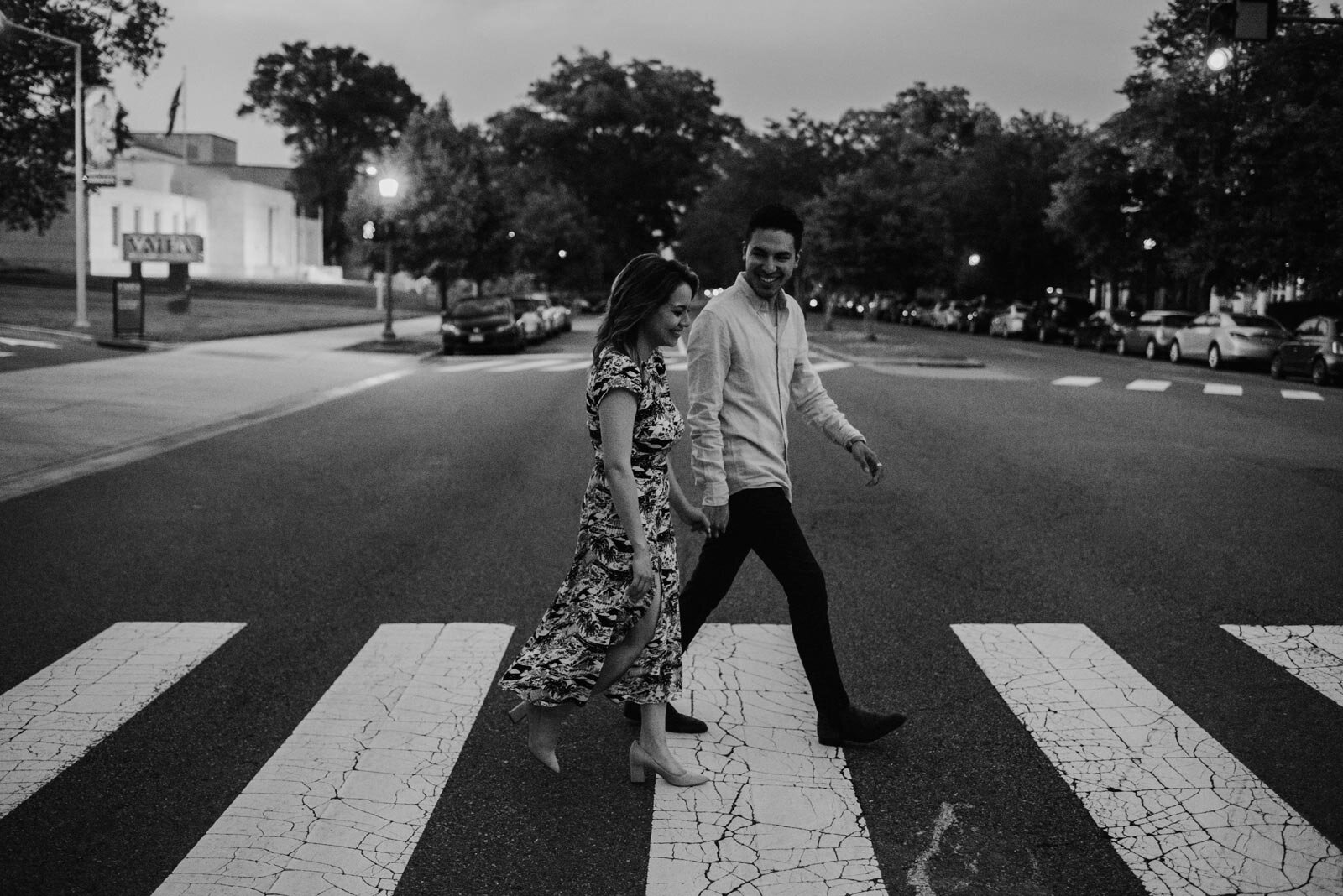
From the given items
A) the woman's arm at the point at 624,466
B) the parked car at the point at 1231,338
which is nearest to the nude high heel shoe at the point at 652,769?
the woman's arm at the point at 624,466

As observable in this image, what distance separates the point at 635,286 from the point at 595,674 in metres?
1.28

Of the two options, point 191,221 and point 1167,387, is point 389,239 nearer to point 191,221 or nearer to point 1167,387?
point 1167,387

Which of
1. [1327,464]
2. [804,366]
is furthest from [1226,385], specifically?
[804,366]

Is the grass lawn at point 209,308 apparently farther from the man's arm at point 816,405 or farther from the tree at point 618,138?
the man's arm at point 816,405

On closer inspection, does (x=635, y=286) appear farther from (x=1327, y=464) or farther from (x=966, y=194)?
(x=966, y=194)

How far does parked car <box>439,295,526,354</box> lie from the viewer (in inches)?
1256

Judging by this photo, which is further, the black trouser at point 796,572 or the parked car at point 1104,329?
the parked car at point 1104,329

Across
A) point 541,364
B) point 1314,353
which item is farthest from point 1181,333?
point 541,364

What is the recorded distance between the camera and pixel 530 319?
37.5 meters

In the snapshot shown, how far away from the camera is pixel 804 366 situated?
5.41 metres

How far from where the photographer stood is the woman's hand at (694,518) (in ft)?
15.9

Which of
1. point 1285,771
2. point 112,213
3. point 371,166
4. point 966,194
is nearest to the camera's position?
point 1285,771

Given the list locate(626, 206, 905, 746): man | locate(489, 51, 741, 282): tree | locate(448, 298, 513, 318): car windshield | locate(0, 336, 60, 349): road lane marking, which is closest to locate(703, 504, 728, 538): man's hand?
locate(626, 206, 905, 746): man

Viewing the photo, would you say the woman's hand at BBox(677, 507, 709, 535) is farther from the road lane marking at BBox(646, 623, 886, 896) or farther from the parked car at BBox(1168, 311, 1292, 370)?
the parked car at BBox(1168, 311, 1292, 370)
